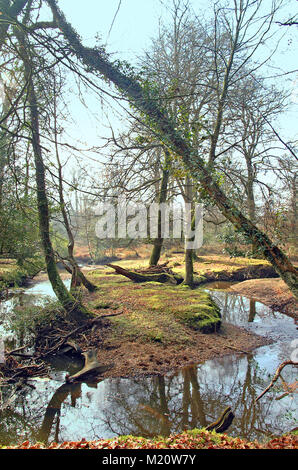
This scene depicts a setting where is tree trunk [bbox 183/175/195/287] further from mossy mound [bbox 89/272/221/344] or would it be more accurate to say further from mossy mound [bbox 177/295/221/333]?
mossy mound [bbox 177/295/221/333]

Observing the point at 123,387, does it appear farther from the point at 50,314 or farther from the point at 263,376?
the point at 50,314

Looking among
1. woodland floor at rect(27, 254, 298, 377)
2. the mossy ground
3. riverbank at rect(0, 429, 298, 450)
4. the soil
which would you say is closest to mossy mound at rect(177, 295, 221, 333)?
the mossy ground

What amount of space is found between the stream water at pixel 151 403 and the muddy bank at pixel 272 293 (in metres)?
4.78

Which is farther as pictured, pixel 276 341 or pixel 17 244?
pixel 276 341

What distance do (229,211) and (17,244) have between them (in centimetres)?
456

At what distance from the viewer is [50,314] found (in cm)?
761

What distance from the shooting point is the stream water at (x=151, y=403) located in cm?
407

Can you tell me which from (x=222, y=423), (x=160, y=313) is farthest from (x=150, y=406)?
(x=160, y=313)

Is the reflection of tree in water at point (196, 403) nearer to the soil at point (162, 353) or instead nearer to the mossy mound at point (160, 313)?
the soil at point (162, 353)

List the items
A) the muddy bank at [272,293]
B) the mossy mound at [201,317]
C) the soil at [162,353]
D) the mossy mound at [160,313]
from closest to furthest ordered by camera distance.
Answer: the soil at [162,353] → the mossy mound at [160,313] → the mossy mound at [201,317] → the muddy bank at [272,293]

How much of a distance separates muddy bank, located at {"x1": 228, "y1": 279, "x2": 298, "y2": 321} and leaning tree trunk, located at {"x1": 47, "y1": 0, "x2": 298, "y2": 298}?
6.07m

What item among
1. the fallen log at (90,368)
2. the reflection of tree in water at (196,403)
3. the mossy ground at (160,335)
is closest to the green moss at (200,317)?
the mossy ground at (160,335)

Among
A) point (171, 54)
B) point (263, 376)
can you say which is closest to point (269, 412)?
point (263, 376)

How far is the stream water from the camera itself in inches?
160
